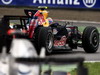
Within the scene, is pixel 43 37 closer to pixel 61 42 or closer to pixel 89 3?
pixel 61 42

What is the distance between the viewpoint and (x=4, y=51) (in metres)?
4.18

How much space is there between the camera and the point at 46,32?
1384 centimetres

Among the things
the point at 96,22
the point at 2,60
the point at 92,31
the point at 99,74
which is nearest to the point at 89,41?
the point at 92,31

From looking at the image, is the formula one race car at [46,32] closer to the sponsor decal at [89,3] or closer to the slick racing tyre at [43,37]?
the slick racing tyre at [43,37]

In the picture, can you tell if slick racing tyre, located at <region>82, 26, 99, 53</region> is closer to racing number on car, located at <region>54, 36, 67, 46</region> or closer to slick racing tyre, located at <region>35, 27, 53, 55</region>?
racing number on car, located at <region>54, 36, 67, 46</region>

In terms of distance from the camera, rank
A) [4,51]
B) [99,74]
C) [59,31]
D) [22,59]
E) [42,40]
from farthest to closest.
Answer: [59,31], [42,40], [99,74], [4,51], [22,59]

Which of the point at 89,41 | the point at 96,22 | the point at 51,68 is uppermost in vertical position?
the point at 51,68

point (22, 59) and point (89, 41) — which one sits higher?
point (22, 59)

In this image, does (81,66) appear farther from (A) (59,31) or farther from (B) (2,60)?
(A) (59,31)

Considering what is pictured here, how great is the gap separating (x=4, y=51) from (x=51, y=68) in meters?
0.44

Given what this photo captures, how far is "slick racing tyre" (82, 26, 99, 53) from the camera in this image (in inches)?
609

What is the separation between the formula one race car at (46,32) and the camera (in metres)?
13.9

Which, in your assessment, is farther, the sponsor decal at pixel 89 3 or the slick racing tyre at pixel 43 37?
the sponsor decal at pixel 89 3

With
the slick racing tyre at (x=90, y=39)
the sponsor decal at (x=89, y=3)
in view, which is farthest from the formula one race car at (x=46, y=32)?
the sponsor decal at (x=89, y=3)
